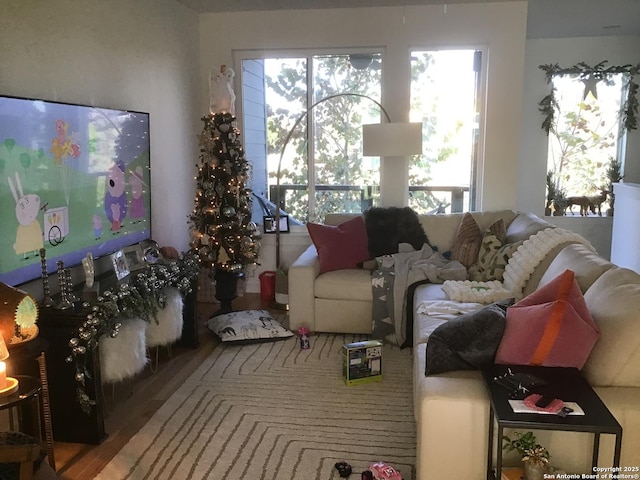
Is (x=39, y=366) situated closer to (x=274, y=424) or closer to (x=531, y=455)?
(x=274, y=424)

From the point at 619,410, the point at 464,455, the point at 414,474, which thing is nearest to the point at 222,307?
the point at 414,474

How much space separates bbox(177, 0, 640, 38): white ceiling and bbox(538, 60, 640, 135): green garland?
0.60m

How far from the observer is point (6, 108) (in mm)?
→ 2586

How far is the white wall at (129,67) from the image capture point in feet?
9.29

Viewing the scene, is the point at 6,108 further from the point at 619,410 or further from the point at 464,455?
the point at 619,410

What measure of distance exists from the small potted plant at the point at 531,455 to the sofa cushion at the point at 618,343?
1.37 ft

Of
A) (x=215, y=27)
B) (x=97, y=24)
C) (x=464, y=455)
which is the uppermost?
(x=215, y=27)

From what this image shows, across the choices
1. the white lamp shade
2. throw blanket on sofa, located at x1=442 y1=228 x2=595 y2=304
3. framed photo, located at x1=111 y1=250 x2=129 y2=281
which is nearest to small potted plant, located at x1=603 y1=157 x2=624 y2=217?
the white lamp shade

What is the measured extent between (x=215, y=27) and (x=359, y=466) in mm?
4213

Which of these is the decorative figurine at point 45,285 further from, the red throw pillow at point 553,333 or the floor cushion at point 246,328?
the red throw pillow at point 553,333

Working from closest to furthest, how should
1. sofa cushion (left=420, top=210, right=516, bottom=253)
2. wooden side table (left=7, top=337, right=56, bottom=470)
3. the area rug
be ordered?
wooden side table (left=7, top=337, right=56, bottom=470) < the area rug < sofa cushion (left=420, top=210, right=516, bottom=253)

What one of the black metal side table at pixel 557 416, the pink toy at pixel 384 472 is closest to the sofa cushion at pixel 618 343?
the black metal side table at pixel 557 416

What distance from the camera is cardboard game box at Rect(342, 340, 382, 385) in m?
3.32

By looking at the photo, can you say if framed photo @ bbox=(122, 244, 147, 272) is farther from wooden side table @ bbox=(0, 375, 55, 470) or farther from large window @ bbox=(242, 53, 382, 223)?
large window @ bbox=(242, 53, 382, 223)
